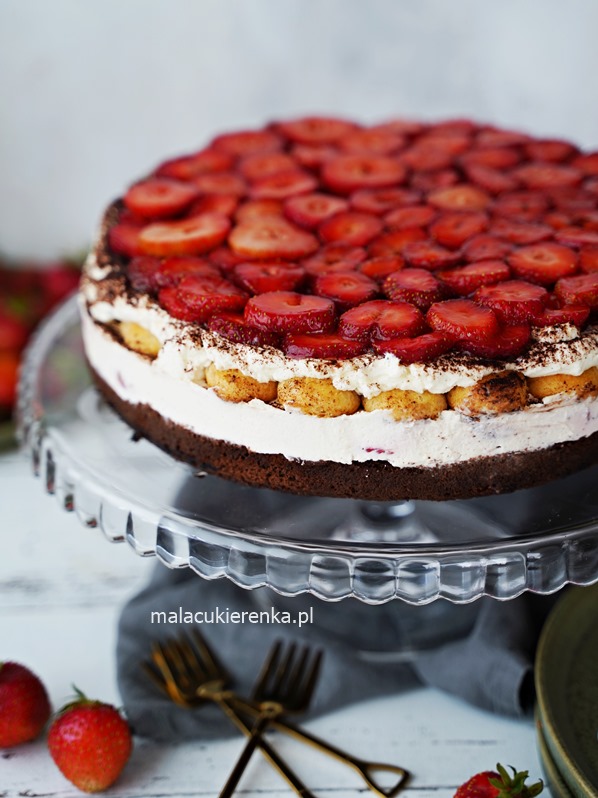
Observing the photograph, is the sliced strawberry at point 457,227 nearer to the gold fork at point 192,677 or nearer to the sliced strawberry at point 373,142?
the sliced strawberry at point 373,142

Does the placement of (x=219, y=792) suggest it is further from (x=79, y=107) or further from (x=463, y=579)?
(x=79, y=107)

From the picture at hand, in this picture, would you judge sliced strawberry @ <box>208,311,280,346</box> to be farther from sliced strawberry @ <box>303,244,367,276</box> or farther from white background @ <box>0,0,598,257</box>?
white background @ <box>0,0,598,257</box>

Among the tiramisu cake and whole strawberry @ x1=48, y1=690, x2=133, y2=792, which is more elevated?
the tiramisu cake

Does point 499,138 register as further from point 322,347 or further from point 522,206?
point 322,347

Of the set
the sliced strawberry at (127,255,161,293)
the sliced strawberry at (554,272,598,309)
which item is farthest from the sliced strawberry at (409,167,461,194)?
the sliced strawberry at (127,255,161,293)

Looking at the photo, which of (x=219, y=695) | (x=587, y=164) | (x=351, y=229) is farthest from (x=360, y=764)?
(x=587, y=164)

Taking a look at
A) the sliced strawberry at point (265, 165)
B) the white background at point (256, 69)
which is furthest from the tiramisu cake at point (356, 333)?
the white background at point (256, 69)

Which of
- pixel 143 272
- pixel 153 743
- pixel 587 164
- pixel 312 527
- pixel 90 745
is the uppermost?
pixel 587 164
